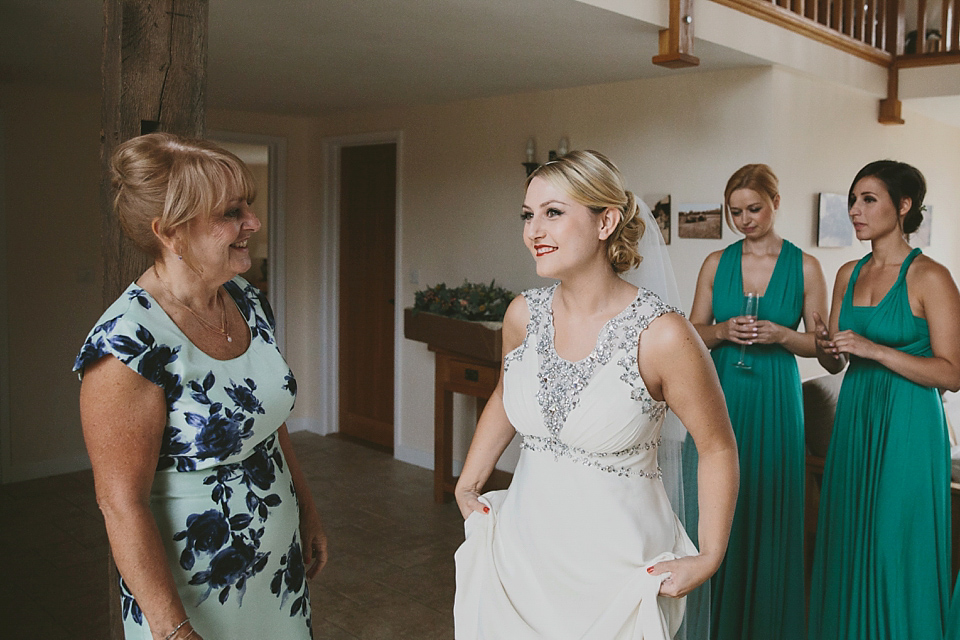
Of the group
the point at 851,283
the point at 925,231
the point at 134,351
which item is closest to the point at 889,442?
the point at 851,283

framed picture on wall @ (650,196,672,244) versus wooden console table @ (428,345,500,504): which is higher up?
framed picture on wall @ (650,196,672,244)

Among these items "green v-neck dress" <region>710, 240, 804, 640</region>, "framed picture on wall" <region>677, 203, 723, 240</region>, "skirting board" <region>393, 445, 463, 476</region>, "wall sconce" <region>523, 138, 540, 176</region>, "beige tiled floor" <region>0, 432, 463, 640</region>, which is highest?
"wall sconce" <region>523, 138, 540, 176</region>

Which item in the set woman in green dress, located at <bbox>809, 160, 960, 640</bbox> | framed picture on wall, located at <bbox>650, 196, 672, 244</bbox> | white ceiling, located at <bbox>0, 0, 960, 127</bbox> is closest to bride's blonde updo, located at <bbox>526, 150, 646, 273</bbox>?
woman in green dress, located at <bbox>809, 160, 960, 640</bbox>

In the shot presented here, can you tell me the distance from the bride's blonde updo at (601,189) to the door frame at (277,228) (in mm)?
5016

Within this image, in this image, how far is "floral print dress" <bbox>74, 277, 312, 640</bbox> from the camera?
157 cm

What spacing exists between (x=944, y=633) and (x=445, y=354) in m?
3.11

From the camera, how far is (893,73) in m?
5.30

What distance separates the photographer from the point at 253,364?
5.75ft

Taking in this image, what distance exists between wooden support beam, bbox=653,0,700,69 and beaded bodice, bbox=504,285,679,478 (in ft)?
6.38

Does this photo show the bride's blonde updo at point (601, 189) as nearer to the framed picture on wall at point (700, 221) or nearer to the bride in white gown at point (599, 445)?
the bride in white gown at point (599, 445)

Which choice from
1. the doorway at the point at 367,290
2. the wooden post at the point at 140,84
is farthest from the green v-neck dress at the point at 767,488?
the doorway at the point at 367,290

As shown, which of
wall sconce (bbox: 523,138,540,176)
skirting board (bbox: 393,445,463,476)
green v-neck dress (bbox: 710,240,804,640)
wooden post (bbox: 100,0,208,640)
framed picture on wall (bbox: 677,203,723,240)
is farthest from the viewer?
skirting board (bbox: 393,445,463,476)

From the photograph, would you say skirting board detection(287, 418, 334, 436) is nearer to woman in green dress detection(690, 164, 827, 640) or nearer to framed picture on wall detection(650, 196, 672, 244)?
framed picture on wall detection(650, 196, 672, 244)

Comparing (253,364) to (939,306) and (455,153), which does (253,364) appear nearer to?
(939,306)
